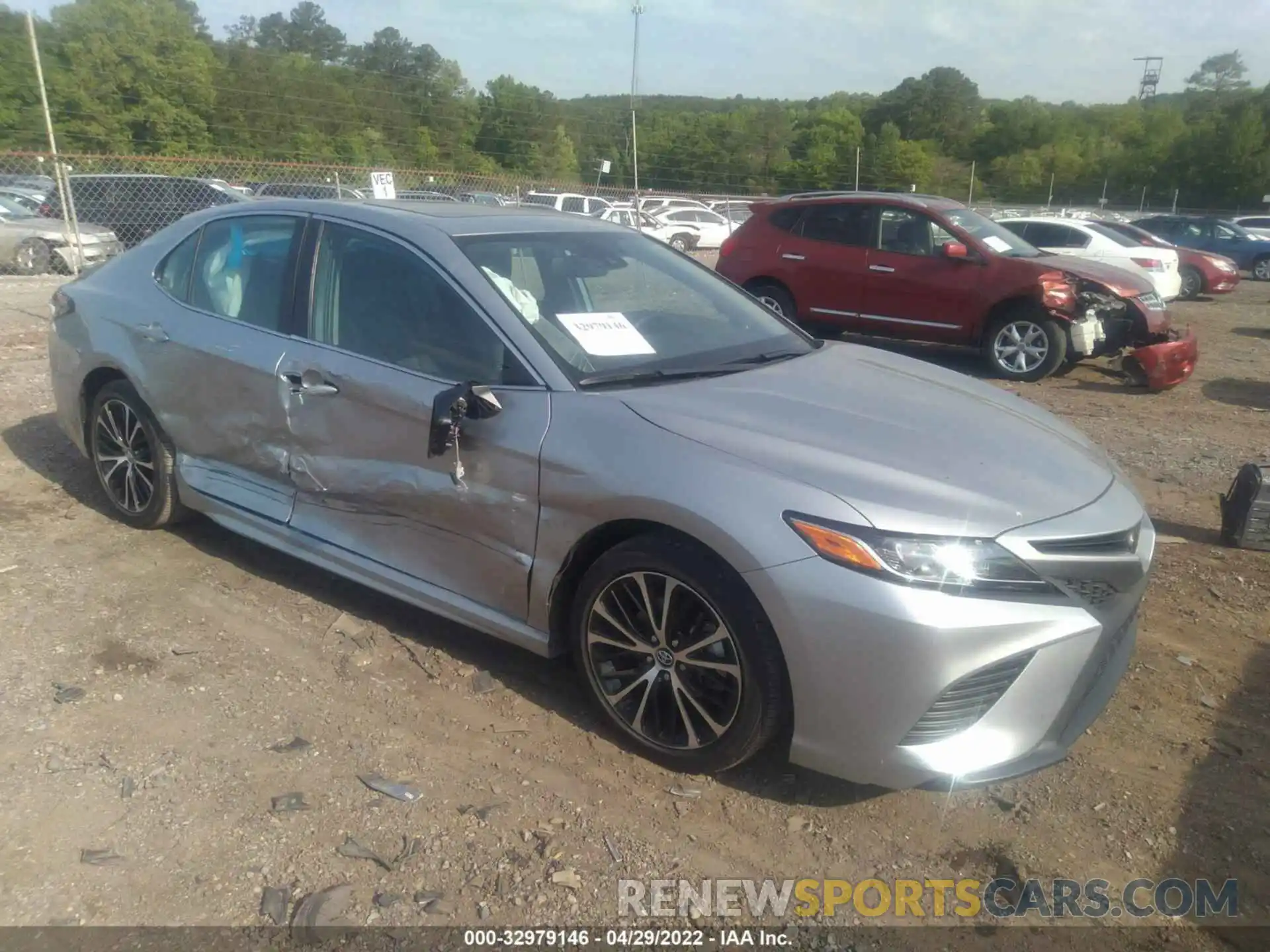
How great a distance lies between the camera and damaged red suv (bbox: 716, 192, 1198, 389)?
9.22 meters

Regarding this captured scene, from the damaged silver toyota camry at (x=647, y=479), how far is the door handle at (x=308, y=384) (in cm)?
1

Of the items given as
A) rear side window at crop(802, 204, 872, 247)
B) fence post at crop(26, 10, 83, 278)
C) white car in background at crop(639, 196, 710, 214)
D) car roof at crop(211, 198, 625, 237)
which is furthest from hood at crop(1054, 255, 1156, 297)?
white car in background at crop(639, 196, 710, 214)

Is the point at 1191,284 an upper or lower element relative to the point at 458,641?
lower

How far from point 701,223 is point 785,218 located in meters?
15.8

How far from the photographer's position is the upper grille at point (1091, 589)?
8.93ft

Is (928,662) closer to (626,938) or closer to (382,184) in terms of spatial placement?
(626,938)

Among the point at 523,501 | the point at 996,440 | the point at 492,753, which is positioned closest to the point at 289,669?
the point at 492,753

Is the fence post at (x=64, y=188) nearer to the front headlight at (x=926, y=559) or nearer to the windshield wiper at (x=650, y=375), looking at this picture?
the windshield wiper at (x=650, y=375)

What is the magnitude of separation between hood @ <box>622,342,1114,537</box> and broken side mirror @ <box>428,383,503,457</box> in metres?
0.47

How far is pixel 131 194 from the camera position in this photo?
55.3 ft

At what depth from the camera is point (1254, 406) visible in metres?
8.21

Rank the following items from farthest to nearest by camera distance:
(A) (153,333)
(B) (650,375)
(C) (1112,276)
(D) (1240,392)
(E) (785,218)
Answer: (E) (785,218) < (C) (1112,276) < (D) (1240,392) < (A) (153,333) < (B) (650,375)

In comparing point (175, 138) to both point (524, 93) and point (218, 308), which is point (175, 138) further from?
point (218, 308)

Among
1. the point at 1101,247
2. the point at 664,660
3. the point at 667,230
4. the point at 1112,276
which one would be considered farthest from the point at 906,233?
the point at 667,230
